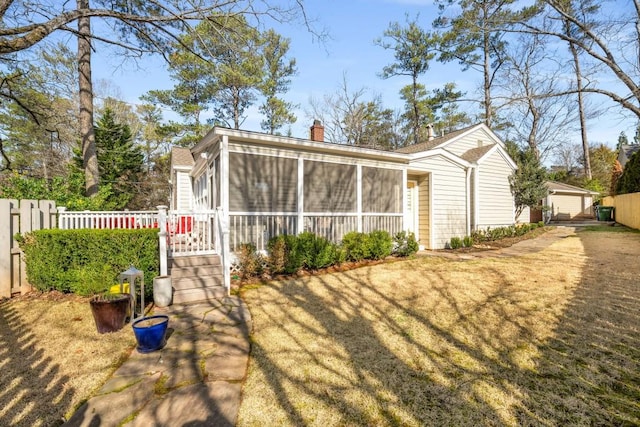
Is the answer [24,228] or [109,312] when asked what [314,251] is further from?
[24,228]

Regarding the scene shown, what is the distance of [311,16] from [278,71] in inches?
578

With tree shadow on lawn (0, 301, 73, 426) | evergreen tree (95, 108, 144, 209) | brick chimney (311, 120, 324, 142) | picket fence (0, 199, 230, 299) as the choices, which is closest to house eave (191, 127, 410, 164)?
picket fence (0, 199, 230, 299)

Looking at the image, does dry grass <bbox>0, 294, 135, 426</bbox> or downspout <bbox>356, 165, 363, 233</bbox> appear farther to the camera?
downspout <bbox>356, 165, 363, 233</bbox>

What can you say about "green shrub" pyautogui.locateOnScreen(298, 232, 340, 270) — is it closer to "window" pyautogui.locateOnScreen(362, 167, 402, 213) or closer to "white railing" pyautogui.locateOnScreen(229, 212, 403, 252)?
"white railing" pyautogui.locateOnScreen(229, 212, 403, 252)

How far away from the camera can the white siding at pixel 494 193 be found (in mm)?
12539

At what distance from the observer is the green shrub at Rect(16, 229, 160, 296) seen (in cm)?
532

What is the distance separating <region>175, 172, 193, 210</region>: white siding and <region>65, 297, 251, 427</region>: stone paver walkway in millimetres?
9946

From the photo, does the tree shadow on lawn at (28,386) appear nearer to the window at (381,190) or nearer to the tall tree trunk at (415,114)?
the window at (381,190)

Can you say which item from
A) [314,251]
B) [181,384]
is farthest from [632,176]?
[181,384]

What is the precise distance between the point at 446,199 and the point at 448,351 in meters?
8.18

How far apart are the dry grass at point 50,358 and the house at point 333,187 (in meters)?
2.93

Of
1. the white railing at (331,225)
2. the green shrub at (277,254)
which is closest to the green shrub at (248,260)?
the green shrub at (277,254)

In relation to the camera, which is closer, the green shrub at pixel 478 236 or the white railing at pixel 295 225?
the white railing at pixel 295 225

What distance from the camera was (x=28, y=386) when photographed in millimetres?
2842
